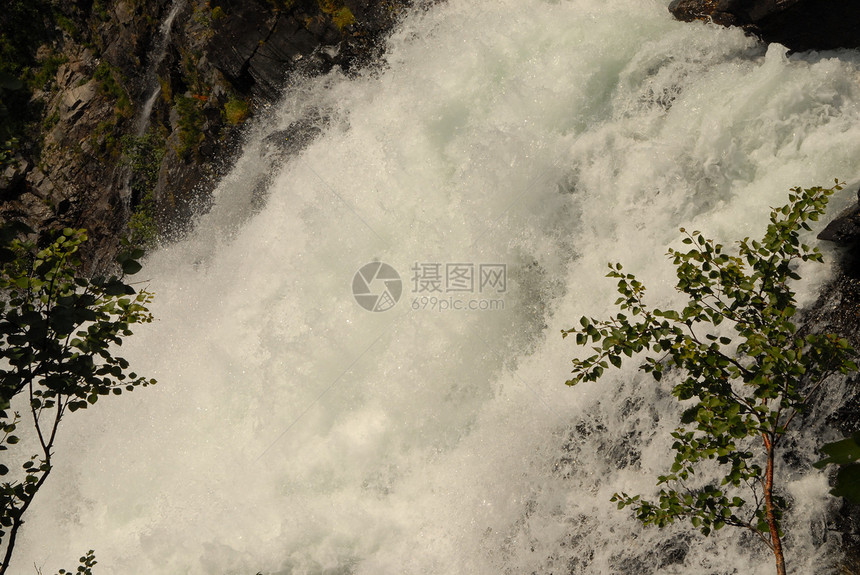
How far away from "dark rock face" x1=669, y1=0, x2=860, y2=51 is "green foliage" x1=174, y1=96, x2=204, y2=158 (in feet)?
24.1

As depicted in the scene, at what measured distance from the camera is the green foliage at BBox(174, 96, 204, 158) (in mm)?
10773

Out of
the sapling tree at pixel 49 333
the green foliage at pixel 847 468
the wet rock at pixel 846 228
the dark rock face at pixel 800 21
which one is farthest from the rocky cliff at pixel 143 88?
the green foliage at pixel 847 468

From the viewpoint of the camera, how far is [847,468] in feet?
4.40

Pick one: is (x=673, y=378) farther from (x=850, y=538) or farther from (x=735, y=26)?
(x=735, y=26)

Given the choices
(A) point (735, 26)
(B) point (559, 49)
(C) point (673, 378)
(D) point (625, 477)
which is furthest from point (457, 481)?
(A) point (735, 26)

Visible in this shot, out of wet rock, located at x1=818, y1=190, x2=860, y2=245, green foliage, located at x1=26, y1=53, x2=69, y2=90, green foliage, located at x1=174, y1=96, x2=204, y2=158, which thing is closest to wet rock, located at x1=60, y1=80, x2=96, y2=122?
green foliage, located at x1=26, y1=53, x2=69, y2=90

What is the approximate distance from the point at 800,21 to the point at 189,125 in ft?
27.2

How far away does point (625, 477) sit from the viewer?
19.5 feet

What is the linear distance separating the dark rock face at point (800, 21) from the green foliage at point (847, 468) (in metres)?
6.87

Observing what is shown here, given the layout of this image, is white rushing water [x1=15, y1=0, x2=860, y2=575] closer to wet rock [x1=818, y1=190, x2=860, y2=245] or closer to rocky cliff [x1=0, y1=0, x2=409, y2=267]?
wet rock [x1=818, y1=190, x2=860, y2=245]

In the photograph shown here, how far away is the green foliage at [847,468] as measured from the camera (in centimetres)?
131

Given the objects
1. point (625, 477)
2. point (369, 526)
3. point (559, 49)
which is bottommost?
point (625, 477)

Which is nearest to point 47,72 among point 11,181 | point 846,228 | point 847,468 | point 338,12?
point 11,181

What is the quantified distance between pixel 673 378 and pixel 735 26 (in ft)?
13.1
